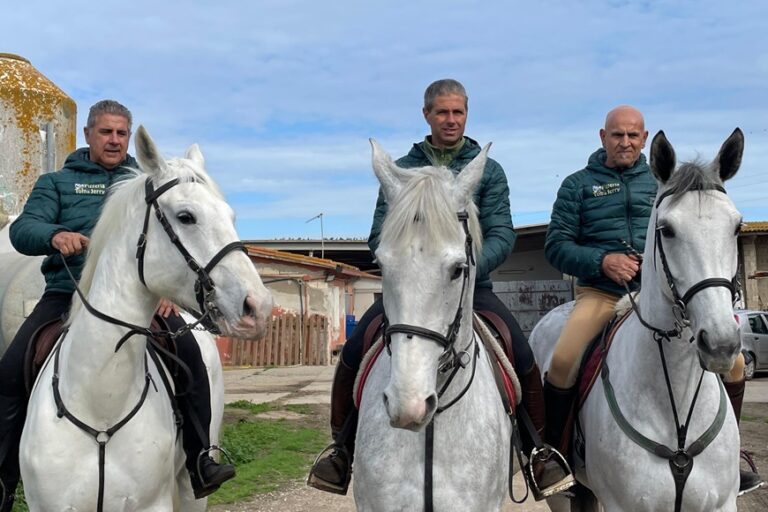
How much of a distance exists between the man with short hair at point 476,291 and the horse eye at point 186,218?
3.30 ft

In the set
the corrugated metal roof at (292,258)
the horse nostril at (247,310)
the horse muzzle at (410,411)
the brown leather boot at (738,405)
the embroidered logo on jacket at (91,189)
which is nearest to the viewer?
the horse muzzle at (410,411)

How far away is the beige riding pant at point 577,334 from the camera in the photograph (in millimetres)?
4883

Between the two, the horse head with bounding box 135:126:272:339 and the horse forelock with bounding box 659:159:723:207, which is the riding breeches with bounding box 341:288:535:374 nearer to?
the horse head with bounding box 135:126:272:339

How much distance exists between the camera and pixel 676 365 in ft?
13.2

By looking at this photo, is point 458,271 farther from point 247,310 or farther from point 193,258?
point 193,258

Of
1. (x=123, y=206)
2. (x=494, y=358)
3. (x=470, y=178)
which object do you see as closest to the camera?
(x=470, y=178)

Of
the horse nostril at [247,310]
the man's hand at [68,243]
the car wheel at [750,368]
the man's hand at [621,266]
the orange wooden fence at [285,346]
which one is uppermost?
the man's hand at [68,243]

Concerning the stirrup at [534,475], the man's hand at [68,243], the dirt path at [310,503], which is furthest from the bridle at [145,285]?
the dirt path at [310,503]

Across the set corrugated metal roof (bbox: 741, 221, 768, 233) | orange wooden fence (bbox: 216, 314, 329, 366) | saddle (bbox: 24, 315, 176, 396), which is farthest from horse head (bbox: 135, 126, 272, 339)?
corrugated metal roof (bbox: 741, 221, 768, 233)

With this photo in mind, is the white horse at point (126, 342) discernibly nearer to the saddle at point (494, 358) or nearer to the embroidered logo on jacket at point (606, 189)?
the saddle at point (494, 358)

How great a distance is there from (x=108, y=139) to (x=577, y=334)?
330cm

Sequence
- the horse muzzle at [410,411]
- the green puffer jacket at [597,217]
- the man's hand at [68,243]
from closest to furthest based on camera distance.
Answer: the horse muzzle at [410,411], the man's hand at [68,243], the green puffer jacket at [597,217]

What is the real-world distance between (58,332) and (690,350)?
357cm

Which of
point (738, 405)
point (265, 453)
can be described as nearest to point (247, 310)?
point (738, 405)
